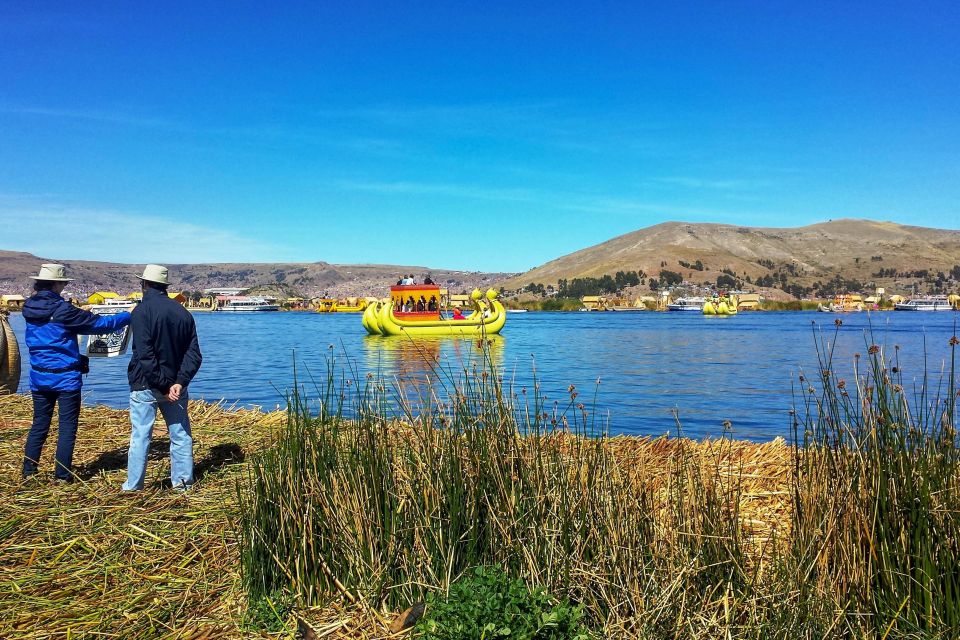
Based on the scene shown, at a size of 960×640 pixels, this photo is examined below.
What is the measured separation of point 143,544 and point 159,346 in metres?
1.78

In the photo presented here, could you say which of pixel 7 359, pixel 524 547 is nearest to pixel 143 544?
pixel 524 547

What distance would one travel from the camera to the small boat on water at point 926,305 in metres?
119

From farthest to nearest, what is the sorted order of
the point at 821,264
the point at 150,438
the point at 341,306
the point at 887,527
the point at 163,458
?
1. the point at 821,264
2. the point at 341,306
3. the point at 163,458
4. the point at 150,438
5. the point at 887,527

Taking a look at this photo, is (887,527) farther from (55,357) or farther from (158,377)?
(55,357)

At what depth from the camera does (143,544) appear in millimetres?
4348

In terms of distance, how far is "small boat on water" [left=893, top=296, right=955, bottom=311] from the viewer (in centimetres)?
11928

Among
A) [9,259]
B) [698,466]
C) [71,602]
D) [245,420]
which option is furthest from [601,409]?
[9,259]

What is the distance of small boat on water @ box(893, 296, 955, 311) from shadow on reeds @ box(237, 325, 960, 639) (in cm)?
13694

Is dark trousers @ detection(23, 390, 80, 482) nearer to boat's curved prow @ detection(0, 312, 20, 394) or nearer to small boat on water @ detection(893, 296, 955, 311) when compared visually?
boat's curved prow @ detection(0, 312, 20, 394)

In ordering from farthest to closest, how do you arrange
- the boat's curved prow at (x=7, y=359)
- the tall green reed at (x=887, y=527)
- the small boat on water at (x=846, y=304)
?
the small boat on water at (x=846, y=304) → the boat's curved prow at (x=7, y=359) → the tall green reed at (x=887, y=527)

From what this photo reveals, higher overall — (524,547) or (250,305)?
(524,547)

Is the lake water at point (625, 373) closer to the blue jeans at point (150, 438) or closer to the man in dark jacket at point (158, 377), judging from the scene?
the man in dark jacket at point (158, 377)

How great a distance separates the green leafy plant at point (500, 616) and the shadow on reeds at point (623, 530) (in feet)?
0.77

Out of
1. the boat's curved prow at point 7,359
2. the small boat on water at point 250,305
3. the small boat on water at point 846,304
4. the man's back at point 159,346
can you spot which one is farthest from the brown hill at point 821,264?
the man's back at point 159,346
